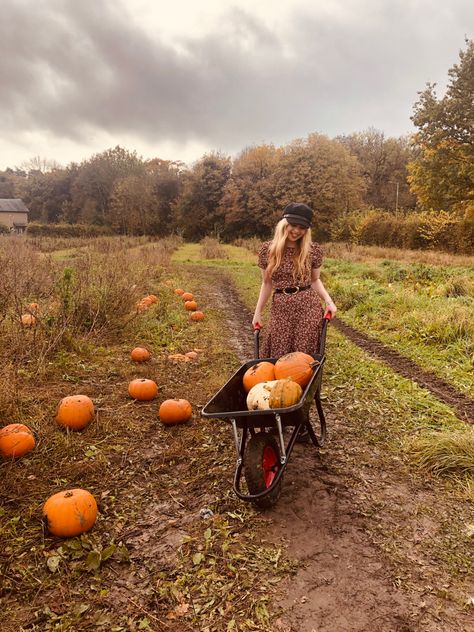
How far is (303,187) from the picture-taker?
119ft

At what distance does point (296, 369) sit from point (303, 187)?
3497cm

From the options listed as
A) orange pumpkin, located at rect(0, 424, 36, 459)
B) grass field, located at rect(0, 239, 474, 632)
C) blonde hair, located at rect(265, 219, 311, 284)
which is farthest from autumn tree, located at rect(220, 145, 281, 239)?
orange pumpkin, located at rect(0, 424, 36, 459)

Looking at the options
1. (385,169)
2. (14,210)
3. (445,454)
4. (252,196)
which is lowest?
(445,454)

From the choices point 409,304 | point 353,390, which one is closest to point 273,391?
point 353,390

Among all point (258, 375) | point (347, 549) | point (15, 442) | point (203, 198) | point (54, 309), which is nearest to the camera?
point (347, 549)

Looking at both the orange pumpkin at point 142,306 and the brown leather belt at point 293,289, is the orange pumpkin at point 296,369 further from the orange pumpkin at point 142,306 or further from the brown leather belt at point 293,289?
the orange pumpkin at point 142,306

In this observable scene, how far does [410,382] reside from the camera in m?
5.83

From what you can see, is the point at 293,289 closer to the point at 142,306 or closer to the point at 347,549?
the point at 347,549

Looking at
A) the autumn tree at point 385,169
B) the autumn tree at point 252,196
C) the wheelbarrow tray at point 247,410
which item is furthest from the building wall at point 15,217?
the wheelbarrow tray at point 247,410

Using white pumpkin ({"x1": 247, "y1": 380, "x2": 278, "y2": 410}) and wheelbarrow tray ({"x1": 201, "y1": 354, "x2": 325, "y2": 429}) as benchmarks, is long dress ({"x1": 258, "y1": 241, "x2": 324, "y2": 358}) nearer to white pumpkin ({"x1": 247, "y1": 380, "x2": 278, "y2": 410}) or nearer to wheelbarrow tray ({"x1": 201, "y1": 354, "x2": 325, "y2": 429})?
wheelbarrow tray ({"x1": 201, "y1": 354, "x2": 325, "y2": 429})

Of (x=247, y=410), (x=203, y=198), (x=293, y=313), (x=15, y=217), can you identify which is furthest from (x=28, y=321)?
(x=15, y=217)

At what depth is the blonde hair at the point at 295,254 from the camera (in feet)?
13.0

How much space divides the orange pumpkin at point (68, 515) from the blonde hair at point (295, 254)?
8.07ft

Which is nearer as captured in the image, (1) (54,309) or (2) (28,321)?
(2) (28,321)
